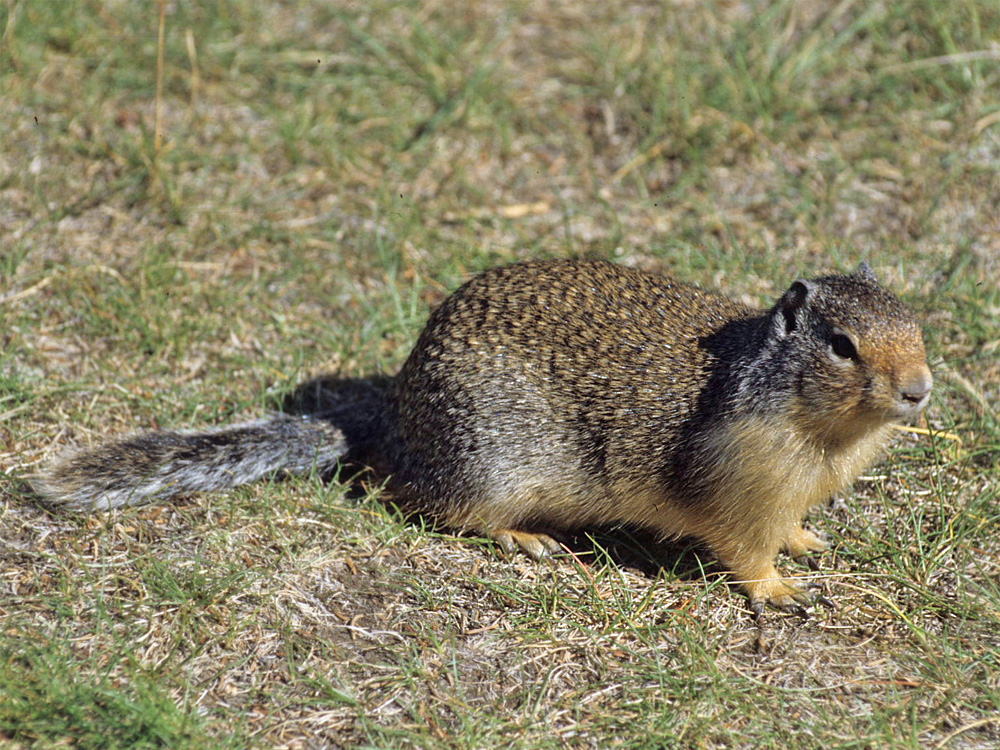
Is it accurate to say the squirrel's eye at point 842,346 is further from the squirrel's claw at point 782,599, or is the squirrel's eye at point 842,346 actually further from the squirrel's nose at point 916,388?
the squirrel's claw at point 782,599

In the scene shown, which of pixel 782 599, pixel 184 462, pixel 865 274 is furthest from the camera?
pixel 184 462

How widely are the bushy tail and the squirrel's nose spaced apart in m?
2.32

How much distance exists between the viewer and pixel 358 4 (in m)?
6.95

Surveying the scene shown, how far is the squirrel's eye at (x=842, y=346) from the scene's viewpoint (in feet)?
11.8

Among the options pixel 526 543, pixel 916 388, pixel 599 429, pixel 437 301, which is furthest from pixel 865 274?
pixel 437 301

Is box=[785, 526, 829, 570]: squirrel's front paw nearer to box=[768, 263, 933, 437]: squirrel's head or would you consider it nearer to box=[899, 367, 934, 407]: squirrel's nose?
box=[768, 263, 933, 437]: squirrel's head

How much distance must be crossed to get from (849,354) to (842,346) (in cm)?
4

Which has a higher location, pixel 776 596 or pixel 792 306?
pixel 792 306

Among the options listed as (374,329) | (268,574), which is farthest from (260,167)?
(268,574)

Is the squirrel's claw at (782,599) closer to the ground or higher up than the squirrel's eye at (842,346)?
closer to the ground

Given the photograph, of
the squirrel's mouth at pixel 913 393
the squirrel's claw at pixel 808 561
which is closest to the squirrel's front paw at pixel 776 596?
the squirrel's claw at pixel 808 561

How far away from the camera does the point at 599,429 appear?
4156 mm

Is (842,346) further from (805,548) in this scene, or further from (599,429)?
(805,548)

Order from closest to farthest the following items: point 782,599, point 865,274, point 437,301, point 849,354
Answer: point 849,354
point 865,274
point 782,599
point 437,301
